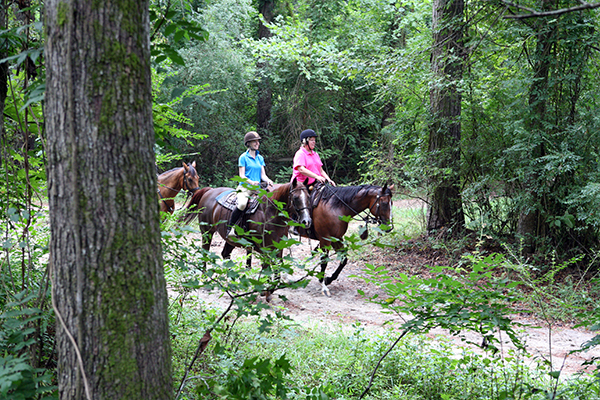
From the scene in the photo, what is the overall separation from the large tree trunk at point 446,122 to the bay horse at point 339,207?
1893 millimetres

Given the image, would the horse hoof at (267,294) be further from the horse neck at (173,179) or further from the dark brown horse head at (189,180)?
the horse neck at (173,179)

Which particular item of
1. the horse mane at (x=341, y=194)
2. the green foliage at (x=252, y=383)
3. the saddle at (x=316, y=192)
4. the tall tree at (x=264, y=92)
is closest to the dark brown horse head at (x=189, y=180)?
the saddle at (x=316, y=192)

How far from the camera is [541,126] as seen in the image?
7.03m

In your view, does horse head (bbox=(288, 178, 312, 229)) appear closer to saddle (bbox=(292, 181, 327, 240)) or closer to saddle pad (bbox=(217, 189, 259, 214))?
saddle pad (bbox=(217, 189, 259, 214))

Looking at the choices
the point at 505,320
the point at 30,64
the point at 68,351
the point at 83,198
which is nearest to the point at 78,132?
the point at 83,198

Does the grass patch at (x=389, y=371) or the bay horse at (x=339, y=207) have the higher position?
the bay horse at (x=339, y=207)

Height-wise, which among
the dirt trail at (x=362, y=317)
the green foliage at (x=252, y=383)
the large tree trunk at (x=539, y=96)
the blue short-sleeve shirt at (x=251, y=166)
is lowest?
the dirt trail at (x=362, y=317)

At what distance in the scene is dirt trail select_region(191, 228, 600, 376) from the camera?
4.77 metres

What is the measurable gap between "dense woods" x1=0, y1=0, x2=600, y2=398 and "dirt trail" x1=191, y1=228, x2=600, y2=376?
1.01 metres

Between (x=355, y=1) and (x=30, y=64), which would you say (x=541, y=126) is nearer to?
(x=30, y=64)

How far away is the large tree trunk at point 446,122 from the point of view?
7.90 meters

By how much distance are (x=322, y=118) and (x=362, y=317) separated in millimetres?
14386

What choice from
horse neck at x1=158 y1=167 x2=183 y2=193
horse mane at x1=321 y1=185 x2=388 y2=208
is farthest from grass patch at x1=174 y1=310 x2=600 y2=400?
horse neck at x1=158 y1=167 x2=183 y2=193

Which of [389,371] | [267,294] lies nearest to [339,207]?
[389,371]
